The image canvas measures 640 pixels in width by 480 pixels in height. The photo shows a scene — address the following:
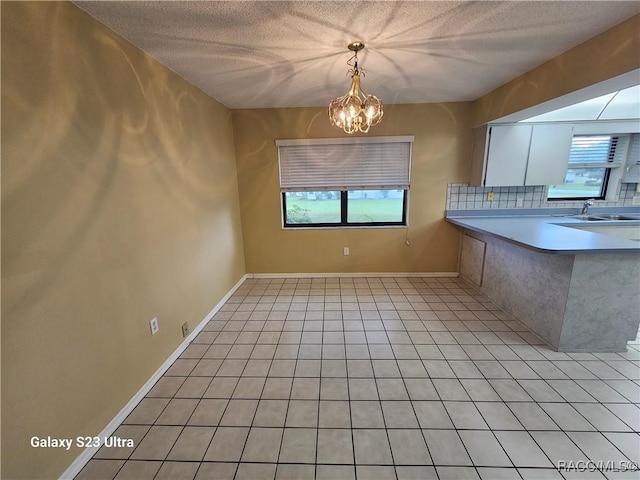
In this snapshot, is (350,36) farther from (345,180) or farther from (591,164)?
(591,164)

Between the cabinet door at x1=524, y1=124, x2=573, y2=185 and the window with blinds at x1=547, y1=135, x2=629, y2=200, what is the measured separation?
242 mm

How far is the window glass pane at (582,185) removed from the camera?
3.44 meters

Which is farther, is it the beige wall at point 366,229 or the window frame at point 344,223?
the window frame at point 344,223

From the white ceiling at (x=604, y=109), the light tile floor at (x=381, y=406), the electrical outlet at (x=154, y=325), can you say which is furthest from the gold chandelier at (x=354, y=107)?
the white ceiling at (x=604, y=109)

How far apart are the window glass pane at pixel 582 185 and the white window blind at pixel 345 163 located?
80.0 inches

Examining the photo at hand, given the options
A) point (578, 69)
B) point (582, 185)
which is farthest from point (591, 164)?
point (578, 69)

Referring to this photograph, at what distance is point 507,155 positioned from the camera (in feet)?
10.3

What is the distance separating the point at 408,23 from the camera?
154cm

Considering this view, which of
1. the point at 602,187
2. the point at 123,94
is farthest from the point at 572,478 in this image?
the point at 602,187

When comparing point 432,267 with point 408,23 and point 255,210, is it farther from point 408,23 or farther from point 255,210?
point 408,23

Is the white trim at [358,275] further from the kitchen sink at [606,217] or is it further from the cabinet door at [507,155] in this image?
the kitchen sink at [606,217]

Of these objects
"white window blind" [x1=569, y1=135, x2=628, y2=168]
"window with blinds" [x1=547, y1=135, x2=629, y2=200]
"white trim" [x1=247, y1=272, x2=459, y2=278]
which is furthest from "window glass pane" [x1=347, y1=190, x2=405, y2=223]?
"white window blind" [x1=569, y1=135, x2=628, y2=168]

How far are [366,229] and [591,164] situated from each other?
2916 mm

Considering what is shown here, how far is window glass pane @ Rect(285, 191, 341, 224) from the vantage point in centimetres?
371
